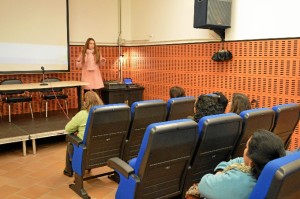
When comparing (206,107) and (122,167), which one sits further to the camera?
(206,107)

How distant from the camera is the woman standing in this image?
6.61 metres

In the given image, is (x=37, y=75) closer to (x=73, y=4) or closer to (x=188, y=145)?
(x=73, y=4)

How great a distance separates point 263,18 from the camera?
498cm

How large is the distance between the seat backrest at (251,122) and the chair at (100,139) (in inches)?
45.6

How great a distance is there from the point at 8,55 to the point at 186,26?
3.73m

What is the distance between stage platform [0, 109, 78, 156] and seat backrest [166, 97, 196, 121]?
219 cm

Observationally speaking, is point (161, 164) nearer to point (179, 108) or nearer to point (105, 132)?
point (105, 132)

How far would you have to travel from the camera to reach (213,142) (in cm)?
243

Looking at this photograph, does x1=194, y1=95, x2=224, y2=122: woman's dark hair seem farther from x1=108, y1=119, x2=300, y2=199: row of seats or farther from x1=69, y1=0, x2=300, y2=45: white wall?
A: x1=69, y1=0, x2=300, y2=45: white wall

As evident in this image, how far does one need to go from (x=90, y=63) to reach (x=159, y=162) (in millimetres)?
4805

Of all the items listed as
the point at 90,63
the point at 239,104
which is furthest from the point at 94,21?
the point at 239,104

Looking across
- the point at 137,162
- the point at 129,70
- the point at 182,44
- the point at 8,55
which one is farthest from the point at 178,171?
the point at 129,70

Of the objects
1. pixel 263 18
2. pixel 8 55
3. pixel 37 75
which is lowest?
pixel 37 75

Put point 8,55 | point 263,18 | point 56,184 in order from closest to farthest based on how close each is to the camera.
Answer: point 56,184 < point 263,18 < point 8,55
